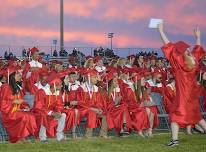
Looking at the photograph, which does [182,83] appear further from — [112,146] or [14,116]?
[14,116]

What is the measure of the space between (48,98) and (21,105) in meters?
0.68

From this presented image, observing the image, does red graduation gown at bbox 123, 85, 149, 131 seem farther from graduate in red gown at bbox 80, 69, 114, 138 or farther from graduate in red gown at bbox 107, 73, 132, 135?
graduate in red gown at bbox 80, 69, 114, 138

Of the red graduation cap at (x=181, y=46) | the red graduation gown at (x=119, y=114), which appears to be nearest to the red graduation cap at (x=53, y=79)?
the red graduation gown at (x=119, y=114)

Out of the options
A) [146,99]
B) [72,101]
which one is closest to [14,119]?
[72,101]

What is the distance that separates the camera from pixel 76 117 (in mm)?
13758

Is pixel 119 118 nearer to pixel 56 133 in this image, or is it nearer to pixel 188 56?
pixel 56 133

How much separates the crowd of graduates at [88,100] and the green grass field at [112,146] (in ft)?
1.62

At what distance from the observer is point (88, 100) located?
14539 millimetres

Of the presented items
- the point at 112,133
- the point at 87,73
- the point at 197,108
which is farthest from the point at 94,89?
the point at 197,108

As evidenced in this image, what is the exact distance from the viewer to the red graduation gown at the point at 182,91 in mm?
12117

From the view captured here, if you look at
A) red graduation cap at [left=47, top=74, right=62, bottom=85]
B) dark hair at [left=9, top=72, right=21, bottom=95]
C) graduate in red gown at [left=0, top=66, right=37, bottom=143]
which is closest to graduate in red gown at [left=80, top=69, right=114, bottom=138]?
red graduation cap at [left=47, top=74, right=62, bottom=85]

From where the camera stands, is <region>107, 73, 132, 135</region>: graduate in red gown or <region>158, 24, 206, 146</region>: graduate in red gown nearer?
<region>158, 24, 206, 146</region>: graduate in red gown

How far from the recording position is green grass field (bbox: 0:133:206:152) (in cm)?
1148

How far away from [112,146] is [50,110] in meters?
2.15
